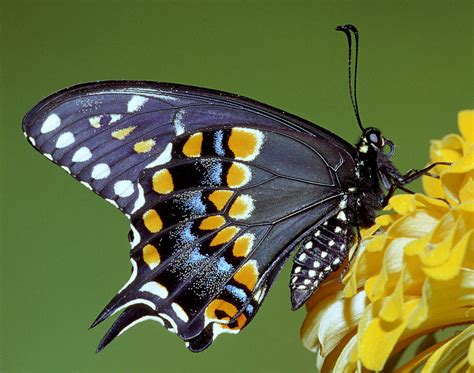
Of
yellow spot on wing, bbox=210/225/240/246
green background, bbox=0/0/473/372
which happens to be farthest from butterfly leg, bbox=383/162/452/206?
green background, bbox=0/0/473/372

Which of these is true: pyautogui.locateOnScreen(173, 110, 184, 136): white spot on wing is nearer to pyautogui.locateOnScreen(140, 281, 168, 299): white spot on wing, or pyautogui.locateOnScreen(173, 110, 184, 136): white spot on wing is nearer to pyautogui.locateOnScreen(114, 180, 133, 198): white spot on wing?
pyautogui.locateOnScreen(114, 180, 133, 198): white spot on wing

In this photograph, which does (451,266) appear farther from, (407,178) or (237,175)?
(237,175)

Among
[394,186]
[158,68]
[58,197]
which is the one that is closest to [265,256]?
[394,186]

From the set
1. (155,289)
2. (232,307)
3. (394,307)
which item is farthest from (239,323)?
(394,307)

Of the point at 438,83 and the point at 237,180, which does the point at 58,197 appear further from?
the point at 237,180

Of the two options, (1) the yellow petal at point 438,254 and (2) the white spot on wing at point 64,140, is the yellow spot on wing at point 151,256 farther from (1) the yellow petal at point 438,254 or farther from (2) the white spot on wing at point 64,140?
(1) the yellow petal at point 438,254
